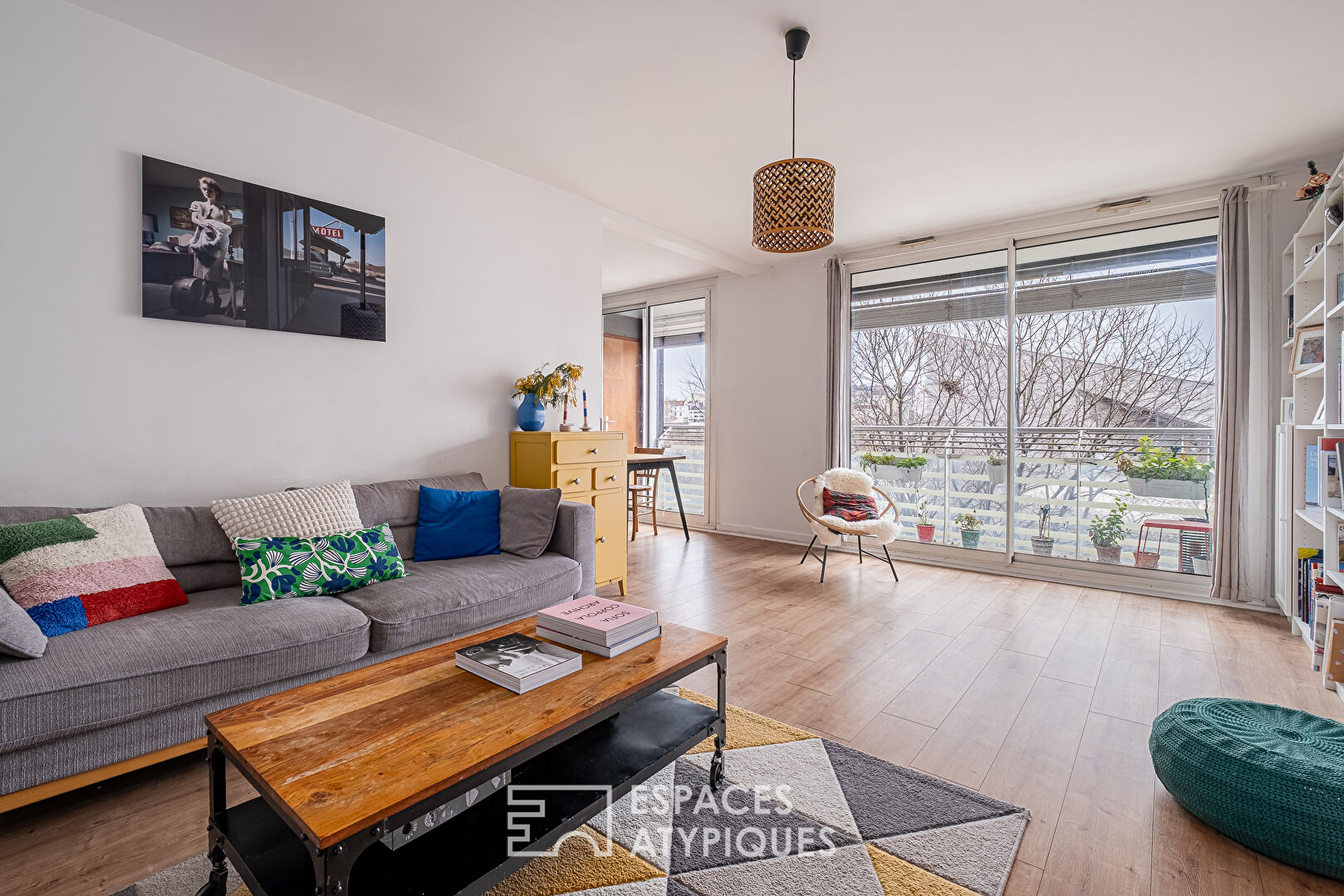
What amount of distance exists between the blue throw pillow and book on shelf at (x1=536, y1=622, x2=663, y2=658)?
1240 millimetres

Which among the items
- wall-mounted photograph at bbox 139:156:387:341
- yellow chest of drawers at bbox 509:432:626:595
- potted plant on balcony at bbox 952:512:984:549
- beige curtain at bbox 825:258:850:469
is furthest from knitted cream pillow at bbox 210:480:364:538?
potted plant on balcony at bbox 952:512:984:549

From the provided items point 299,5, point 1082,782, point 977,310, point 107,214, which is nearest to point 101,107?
point 107,214

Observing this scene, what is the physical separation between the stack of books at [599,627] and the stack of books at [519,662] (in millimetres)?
69

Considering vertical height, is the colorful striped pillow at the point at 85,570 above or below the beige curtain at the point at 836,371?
below

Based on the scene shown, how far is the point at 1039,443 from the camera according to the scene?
4.43 metres

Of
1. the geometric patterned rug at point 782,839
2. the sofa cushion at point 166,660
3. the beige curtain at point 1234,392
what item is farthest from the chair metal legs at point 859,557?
the sofa cushion at point 166,660

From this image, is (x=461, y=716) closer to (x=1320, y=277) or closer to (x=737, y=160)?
(x=737, y=160)

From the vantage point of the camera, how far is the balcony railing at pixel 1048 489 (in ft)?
13.0

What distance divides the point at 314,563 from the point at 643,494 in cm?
432

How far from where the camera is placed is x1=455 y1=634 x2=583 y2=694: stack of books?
4.79 feet

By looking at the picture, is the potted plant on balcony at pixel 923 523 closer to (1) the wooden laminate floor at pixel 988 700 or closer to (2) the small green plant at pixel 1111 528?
(1) the wooden laminate floor at pixel 988 700

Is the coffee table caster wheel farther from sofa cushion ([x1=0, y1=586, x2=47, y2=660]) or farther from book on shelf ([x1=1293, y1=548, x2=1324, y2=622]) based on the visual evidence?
book on shelf ([x1=1293, y1=548, x2=1324, y2=622])

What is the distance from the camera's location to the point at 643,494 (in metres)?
6.53

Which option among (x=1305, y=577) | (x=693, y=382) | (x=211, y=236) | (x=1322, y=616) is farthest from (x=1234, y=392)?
(x=211, y=236)
